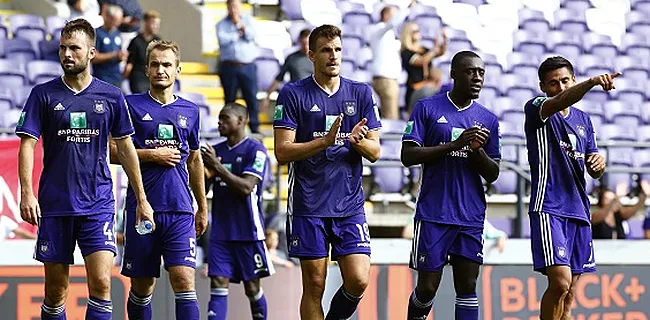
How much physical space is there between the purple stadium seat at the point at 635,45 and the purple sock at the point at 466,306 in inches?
495

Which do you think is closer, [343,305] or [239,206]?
[343,305]

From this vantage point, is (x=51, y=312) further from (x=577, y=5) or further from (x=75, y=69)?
(x=577, y=5)

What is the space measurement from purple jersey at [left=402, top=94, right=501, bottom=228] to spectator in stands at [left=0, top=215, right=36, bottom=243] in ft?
14.0

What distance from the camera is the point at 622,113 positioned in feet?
65.9

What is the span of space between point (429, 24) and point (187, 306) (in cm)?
1117

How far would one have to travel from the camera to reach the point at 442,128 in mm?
10328

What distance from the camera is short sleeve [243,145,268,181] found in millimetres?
12517

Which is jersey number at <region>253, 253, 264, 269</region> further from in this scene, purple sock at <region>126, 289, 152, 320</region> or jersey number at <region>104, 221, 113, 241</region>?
jersey number at <region>104, 221, 113, 241</region>

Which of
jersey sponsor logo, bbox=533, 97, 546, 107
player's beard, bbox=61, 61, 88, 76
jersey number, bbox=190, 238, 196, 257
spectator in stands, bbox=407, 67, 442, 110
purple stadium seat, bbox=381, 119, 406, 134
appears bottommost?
jersey number, bbox=190, 238, 196, 257

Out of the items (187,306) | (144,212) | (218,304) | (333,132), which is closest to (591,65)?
(218,304)

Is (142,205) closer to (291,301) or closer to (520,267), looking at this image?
(291,301)

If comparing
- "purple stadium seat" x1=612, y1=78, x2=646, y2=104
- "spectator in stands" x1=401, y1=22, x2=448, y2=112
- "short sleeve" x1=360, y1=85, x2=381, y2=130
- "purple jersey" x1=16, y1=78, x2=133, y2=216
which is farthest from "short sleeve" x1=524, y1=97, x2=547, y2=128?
"purple stadium seat" x1=612, y1=78, x2=646, y2=104

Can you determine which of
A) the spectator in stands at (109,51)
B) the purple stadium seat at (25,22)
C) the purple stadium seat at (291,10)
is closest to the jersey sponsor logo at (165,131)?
the spectator in stands at (109,51)

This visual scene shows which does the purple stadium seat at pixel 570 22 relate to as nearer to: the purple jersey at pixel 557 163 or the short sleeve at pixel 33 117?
the purple jersey at pixel 557 163
